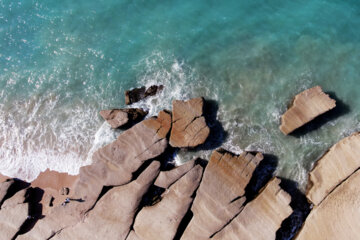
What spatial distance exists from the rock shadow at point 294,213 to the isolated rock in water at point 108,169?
8.00 metres

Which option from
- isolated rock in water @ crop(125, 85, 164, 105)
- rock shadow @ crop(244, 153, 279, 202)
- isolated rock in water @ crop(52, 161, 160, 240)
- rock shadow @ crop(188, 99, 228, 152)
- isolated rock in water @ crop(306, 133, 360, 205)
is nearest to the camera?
isolated rock in water @ crop(52, 161, 160, 240)

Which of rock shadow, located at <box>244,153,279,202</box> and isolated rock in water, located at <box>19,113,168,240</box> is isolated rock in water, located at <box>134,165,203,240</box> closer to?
isolated rock in water, located at <box>19,113,168,240</box>

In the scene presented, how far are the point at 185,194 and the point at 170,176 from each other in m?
1.31

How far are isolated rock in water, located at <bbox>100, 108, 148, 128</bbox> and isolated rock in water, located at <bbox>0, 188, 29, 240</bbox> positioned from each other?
6.74 metres

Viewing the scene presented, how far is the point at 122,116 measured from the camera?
15.2m

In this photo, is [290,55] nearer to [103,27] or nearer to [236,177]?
[236,177]

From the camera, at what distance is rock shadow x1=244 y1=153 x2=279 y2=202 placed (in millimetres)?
14562

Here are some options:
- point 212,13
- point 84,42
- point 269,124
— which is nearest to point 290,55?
point 269,124

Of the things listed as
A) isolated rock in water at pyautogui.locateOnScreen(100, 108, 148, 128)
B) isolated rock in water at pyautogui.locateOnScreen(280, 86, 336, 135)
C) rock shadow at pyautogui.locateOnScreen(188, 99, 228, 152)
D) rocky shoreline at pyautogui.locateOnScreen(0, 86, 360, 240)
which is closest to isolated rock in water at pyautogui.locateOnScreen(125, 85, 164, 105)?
isolated rock in water at pyautogui.locateOnScreen(100, 108, 148, 128)

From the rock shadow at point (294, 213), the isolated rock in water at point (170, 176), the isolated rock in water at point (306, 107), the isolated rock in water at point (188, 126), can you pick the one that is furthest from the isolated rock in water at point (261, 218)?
the isolated rock in water at point (188, 126)

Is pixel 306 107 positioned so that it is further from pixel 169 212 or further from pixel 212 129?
pixel 169 212

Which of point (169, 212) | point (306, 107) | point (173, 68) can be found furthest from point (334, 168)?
point (173, 68)

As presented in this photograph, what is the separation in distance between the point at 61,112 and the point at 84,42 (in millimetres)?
5475

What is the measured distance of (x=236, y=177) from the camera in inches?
532
